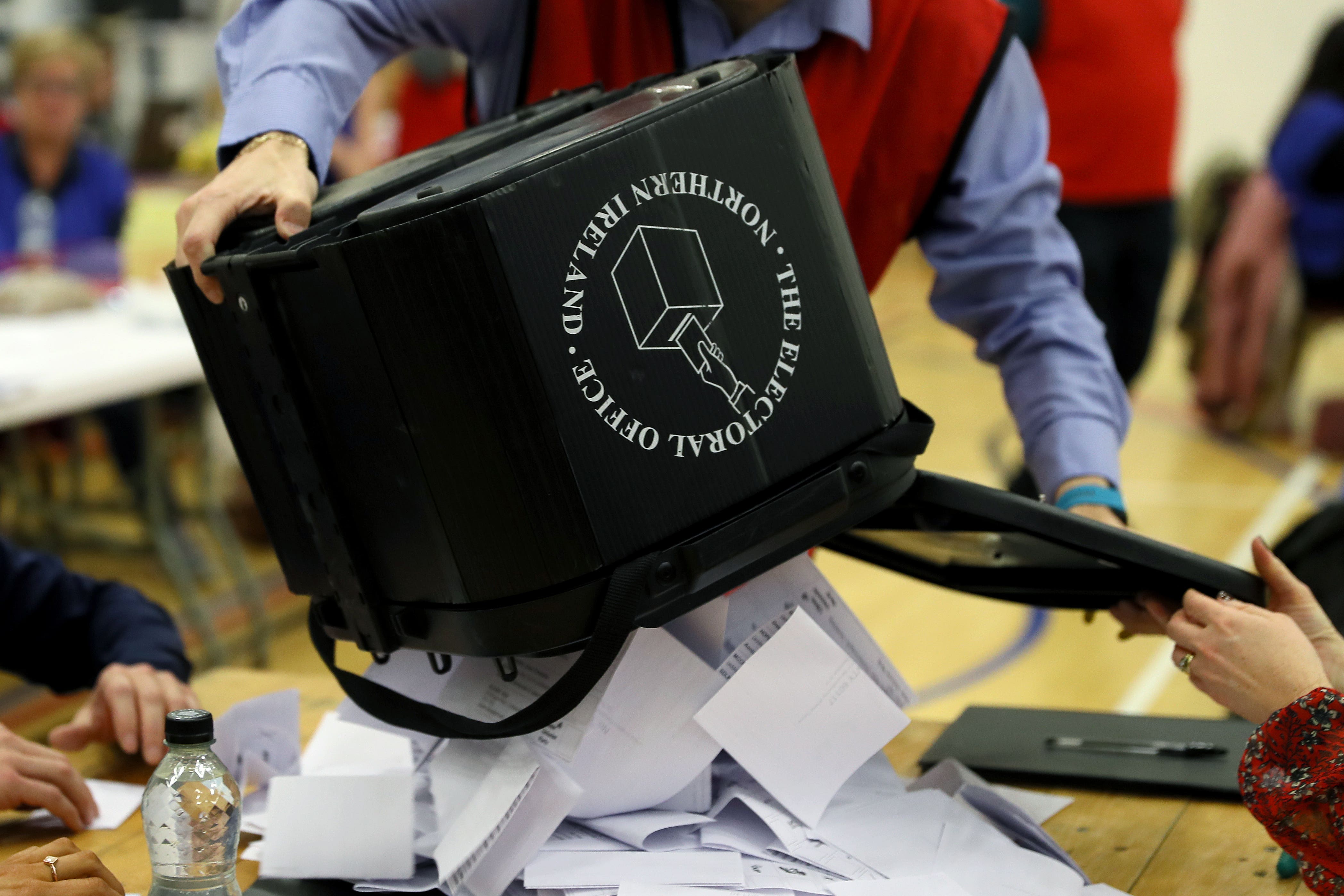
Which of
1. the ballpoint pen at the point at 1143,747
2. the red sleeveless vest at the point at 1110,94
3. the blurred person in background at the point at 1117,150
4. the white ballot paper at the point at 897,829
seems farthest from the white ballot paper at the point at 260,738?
the red sleeveless vest at the point at 1110,94

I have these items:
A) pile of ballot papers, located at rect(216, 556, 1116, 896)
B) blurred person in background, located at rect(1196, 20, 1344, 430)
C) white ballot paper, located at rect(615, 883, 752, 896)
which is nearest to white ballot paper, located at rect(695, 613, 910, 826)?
pile of ballot papers, located at rect(216, 556, 1116, 896)

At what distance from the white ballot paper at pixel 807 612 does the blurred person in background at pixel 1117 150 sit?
1.92 metres

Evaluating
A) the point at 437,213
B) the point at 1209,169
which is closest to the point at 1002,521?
the point at 437,213

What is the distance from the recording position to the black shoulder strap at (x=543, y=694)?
32.3 inches

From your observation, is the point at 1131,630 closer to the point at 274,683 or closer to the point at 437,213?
the point at 437,213

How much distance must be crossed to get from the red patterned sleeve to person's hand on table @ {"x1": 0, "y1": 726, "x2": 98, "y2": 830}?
3.09 feet

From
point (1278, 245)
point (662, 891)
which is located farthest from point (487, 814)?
point (1278, 245)

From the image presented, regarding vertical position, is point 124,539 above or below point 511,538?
below

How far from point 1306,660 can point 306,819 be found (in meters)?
0.78

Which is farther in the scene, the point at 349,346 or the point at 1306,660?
the point at 1306,660

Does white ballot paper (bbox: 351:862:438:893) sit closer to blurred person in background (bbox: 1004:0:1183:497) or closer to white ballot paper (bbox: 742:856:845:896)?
white ballot paper (bbox: 742:856:845:896)

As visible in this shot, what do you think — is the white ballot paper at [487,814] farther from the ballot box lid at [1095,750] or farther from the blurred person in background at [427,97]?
the blurred person in background at [427,97]

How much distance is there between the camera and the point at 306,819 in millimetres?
1037

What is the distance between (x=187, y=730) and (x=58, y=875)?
0.13m
